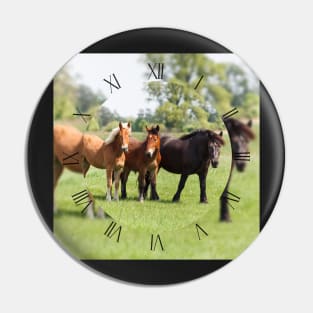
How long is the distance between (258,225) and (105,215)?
714mm

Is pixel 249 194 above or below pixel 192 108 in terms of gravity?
below

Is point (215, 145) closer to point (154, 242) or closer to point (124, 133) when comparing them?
point (124, 133)

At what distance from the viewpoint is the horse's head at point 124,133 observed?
3404 millimetres

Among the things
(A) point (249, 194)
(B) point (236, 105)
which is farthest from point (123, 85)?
(A) point (249, 194)

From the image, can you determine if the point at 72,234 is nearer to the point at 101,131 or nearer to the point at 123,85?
the point at 101,131

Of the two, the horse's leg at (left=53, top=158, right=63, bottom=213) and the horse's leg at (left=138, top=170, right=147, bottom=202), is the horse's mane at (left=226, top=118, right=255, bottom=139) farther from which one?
the horse's leg at (left=53, top=158, right=63, bottom=213)

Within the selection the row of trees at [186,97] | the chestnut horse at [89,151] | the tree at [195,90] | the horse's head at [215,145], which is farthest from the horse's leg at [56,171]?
the horse's head at [215,145]

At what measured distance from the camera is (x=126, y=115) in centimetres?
339

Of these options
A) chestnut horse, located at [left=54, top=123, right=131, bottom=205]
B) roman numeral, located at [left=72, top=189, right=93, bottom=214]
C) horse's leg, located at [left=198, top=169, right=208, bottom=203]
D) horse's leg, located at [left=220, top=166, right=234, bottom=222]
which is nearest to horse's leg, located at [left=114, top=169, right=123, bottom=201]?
chestnut horse, located at [left=54, top=123, right=131, bottom=205]

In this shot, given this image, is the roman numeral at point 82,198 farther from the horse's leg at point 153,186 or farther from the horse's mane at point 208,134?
the horse's mane at point 208,134

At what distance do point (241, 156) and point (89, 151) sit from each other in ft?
2.32

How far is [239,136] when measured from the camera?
3.45 metres

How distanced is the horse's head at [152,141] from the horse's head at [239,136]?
1.09 ft
